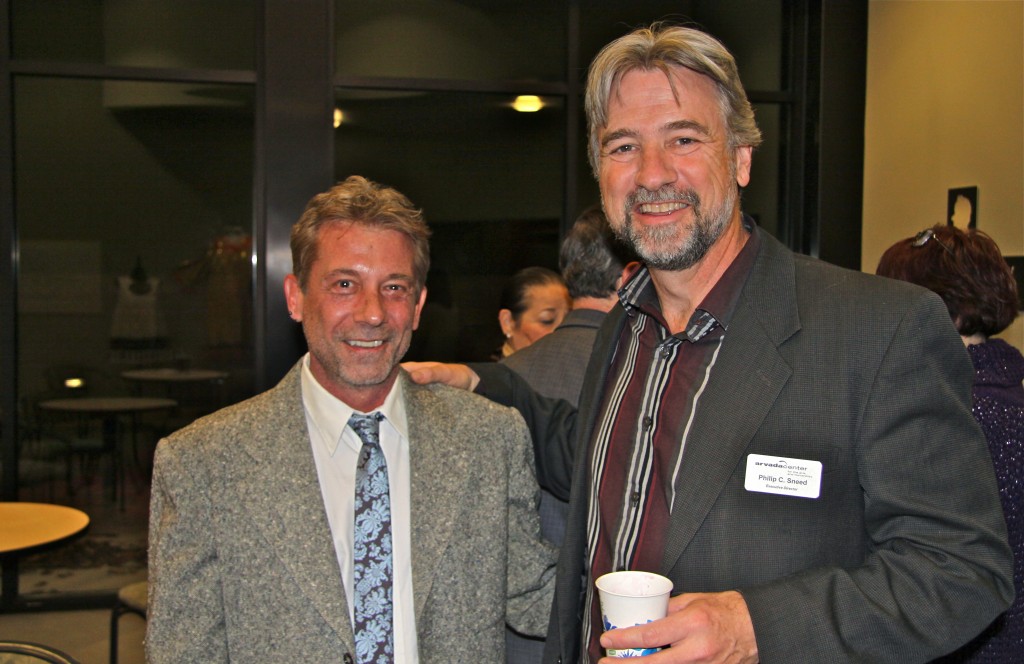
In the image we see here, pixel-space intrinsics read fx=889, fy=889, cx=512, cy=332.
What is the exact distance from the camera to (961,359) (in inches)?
56.7

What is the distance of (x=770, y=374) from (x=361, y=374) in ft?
2.71

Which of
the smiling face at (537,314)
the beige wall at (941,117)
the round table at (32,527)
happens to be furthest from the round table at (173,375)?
the beige wall at (941,117)

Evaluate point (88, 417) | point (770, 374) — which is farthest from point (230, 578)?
point (88, 417)

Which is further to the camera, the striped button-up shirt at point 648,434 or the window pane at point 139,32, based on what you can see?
the window pane at point 139,32

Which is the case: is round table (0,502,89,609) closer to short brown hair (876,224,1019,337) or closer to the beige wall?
short brown hair (876,224,1019,337)

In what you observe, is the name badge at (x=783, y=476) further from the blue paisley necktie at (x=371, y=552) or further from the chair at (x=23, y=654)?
the chair at (x=23, y=654)

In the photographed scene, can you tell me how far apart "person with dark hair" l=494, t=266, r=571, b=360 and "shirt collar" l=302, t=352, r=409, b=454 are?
239 cm

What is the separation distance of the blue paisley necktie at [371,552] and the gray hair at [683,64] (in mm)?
838

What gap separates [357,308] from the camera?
1.86 m

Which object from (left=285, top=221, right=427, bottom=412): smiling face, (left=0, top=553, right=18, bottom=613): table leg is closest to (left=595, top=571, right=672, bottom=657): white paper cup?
(left=285, top=221, right=427, bottom=412): smiling face

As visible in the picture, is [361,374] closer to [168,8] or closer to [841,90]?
[168,8]

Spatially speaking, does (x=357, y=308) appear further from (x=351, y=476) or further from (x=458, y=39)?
(x=458, y=39)

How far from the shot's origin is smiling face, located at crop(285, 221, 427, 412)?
1857mm

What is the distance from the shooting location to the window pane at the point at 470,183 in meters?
5.63
